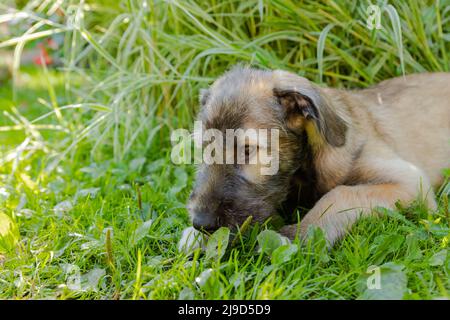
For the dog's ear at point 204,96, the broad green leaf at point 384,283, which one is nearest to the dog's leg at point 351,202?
the broad green leaf at point 384,283

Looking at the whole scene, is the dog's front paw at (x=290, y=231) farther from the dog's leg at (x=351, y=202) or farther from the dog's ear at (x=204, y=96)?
the dog's ear at (x=204, y=96)

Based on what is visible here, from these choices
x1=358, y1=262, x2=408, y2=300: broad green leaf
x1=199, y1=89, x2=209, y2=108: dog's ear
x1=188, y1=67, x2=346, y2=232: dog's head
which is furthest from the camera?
x1=199, y1=89, x2=209, y2=108: dog's ear

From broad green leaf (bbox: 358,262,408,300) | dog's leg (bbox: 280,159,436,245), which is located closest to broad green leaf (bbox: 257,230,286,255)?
dog's leg (bbox: 280,159,436,245)

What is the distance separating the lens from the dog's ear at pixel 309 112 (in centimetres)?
270

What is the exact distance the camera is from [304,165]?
2910 millimetres

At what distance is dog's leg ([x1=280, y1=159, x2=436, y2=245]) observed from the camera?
2.65m

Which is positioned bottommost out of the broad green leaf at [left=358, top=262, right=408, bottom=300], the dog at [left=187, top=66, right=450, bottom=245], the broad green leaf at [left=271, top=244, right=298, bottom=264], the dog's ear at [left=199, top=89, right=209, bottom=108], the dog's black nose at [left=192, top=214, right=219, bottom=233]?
the broad green leaf at [left=358, top=262, right=408, bottom=300]

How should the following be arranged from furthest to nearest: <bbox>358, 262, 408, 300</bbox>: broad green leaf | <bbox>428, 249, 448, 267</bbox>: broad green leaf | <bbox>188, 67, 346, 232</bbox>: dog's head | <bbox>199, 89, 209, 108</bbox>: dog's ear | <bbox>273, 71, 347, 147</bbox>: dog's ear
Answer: <bbox>199, 89, 209, 108</bbox>: dog's ear
<bbox>273, 71, 347, 147</bbox>: dog's ear
<bbox>188, 67, 346, 232</bbox>: dog's head
<bbox>428, 249, 448, 267</bbox>: broad green leaf
<bbox>358, 262, 408, 300</bbox>: broad green leaf

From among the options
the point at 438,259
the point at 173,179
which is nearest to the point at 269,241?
the point at 438,259

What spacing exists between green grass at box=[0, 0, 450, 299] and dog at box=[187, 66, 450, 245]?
0.40ft

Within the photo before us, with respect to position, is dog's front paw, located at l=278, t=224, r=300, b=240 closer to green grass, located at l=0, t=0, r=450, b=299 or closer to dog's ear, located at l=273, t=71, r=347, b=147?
green grass, located at l=0, t=0, r=450, b=299

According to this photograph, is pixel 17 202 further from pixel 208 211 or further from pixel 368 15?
pixel 368 15

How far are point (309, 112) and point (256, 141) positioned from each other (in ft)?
1.00

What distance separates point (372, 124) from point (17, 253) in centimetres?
207
